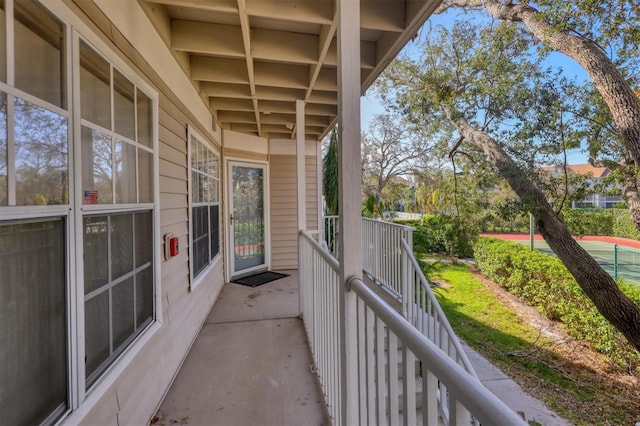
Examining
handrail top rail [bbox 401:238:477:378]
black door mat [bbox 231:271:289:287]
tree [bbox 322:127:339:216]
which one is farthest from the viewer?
tree [bbox 322:127:339:216]

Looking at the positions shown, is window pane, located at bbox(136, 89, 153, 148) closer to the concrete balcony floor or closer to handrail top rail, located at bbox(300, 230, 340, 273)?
handrail top rail, located at bbox(300, 230, 340, 273)

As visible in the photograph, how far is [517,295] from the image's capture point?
21.9ft

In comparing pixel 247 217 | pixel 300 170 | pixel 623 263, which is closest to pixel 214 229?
pixel 247 217

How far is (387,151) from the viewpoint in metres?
14.7

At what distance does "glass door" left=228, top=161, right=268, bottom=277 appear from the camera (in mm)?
4702

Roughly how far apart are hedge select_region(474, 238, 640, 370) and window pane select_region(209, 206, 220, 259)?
19.7 feet

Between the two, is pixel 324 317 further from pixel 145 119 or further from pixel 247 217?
pixel 247 217

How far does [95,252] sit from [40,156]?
50 cm

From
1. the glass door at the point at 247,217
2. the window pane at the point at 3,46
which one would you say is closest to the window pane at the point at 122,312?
the window pane at the point at 3,46

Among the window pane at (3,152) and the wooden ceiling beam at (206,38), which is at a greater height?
the wooden ceiling beam at (206,38)

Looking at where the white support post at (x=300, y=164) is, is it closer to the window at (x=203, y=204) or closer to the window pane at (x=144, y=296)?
the window at (x=203, y=204)

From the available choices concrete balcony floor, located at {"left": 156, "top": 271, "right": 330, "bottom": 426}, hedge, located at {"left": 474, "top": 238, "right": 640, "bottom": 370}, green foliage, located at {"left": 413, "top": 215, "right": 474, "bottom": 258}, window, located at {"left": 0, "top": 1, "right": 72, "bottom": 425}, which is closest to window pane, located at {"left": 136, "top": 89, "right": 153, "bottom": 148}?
window, located at {"left": 0, "top": 1, "right": 72, "bottom": 425}

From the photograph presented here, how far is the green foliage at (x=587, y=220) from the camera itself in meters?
5.50

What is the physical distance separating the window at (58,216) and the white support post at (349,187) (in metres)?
1.11
